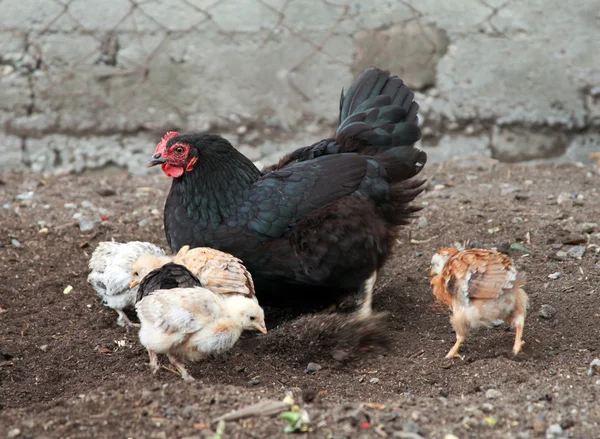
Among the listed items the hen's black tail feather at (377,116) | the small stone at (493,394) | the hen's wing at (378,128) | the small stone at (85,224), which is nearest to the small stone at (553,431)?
the small stone at (493,394)

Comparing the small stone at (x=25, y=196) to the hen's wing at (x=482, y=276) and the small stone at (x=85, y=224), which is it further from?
the hen's wing at (x=482, y=276)

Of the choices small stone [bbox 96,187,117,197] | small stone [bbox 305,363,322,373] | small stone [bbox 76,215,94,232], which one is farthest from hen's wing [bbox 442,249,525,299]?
small stone [bbox 96,187,117,197]

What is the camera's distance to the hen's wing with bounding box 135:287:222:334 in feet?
10.9

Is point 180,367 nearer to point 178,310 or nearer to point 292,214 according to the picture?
point 178,310

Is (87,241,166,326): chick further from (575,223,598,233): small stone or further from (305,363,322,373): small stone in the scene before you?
(575,223,598,233): small stone

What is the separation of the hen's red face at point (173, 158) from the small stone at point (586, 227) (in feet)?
8.66

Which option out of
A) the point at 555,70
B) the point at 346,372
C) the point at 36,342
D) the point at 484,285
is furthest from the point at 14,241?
the point at 555,70

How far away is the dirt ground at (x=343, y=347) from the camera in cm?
281

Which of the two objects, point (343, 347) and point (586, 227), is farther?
point (586, 227)

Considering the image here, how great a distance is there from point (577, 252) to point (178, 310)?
2.70 m

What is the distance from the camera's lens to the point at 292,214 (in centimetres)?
416

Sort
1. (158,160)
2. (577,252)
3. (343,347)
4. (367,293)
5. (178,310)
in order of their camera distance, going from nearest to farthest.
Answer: (178,310), (343,347), (158,160), (367,293), (577,252)

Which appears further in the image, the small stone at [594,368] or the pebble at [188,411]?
the small stone at [594,368]

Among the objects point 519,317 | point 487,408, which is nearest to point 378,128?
point 519,317
